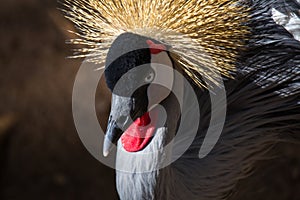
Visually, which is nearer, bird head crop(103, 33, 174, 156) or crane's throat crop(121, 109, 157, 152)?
bird head crop(103, 33, 174, 156)

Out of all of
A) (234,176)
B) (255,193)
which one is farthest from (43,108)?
(234,176)

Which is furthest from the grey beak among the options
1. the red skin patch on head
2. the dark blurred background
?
the dark blurred background

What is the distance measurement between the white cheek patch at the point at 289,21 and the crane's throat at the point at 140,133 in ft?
1.42

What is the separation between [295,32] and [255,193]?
1160mm

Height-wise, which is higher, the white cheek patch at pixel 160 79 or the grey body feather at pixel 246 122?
the white cheek patch at pixel 160 79

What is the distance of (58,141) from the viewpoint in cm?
312

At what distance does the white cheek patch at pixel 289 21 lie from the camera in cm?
188

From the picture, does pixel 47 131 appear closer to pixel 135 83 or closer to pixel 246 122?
pixel 246 122

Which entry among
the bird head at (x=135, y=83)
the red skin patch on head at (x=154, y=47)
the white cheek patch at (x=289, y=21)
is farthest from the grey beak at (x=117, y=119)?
the white cheek patch at (x=289, y=21)

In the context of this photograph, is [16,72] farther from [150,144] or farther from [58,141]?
[150,144]

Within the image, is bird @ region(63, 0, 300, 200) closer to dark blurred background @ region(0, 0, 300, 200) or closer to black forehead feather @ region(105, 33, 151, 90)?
black forehead feather @ region(105, 33, 151, 90)

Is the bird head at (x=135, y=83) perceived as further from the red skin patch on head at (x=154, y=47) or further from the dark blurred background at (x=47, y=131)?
the dark blurred background at (x=47, y=131)

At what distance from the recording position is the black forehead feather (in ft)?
5.21

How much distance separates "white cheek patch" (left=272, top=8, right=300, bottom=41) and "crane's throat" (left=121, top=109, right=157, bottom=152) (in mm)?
433
